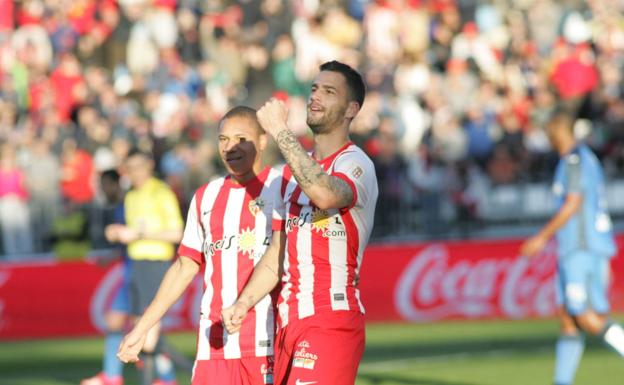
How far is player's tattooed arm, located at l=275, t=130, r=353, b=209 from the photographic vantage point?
21.5 feet

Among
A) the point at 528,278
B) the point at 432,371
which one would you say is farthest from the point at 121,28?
the point at 432,371

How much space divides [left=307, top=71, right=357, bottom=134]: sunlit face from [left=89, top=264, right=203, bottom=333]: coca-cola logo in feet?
44.9

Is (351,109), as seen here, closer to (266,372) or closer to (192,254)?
(192,254)

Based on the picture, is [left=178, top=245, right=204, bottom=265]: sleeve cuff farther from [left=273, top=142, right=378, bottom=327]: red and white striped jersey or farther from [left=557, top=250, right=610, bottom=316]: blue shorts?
[left=557, top=250, right=610, bottom=316]: blue shorts

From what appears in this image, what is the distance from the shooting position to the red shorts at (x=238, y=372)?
24.6 ft

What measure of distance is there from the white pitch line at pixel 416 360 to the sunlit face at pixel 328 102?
8.13m

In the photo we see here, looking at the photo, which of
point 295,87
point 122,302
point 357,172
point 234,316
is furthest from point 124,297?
point 295,87

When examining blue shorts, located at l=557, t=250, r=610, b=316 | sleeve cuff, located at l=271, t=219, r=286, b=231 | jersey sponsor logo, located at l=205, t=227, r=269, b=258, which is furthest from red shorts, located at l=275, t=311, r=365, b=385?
blue shorts, located at l=557, t=250, r=610, b=316

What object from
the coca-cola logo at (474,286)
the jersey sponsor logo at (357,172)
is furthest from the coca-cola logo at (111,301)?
the jersey sponsor logo at (357,172)

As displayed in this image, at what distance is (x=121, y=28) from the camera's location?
29.3 meters

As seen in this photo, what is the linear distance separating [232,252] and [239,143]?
63cm

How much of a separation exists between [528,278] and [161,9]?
1140cm

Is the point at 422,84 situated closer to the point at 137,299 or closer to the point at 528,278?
the point at 528,278

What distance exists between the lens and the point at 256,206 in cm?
772
